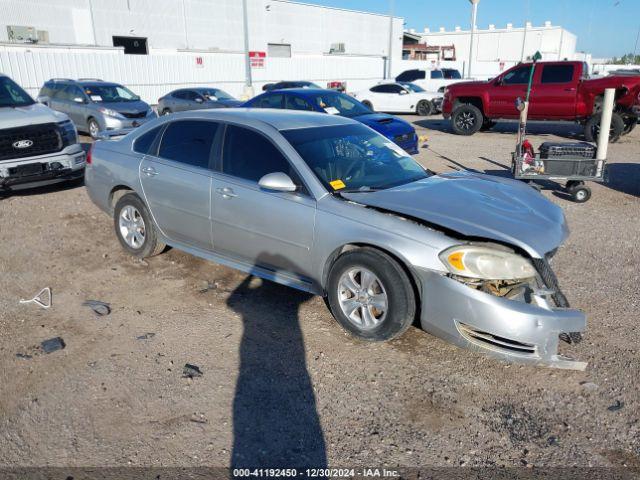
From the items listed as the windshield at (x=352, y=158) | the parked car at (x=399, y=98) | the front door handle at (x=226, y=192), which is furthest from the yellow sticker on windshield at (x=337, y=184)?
the parked car at (x=399, y=98)

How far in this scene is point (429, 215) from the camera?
367 cm

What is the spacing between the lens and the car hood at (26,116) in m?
Answer: 7.55

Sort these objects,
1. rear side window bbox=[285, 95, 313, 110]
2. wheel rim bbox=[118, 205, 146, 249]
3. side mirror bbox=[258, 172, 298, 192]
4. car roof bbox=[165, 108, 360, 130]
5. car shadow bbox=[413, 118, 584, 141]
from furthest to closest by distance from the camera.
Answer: car shadow bbox=[413, 118, 584, 141] → rear side window bbox=[285, 95, 313, 110] → wheel rim bbox=[118, 205, 146, 249] → car roof bbox=[165, 108, 360, 130] → side mirror bbox=[258, 172, 298, 192]

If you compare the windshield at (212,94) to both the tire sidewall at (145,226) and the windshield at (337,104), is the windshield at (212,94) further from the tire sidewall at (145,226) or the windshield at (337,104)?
the tire sidewall at (145,226)

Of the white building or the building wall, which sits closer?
the white building

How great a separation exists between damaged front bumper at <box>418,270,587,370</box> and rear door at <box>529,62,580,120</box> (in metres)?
12.5

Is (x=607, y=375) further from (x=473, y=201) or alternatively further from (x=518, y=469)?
(x=473, y=201)

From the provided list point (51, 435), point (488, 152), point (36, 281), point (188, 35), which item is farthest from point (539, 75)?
point (188, 35)

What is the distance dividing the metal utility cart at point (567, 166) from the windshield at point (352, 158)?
13.1 feet

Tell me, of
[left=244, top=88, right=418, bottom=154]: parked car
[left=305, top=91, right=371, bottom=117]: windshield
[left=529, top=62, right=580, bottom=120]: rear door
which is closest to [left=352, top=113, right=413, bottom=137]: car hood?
[left=244, top=88, right=418, bottom=154]: parked car

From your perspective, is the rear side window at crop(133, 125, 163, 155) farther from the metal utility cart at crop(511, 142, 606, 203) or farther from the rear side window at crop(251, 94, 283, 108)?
the rear side window at crop(251, 94, 283, 108)

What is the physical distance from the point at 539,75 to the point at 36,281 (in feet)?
45.4

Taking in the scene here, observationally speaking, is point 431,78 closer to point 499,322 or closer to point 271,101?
point 271,101

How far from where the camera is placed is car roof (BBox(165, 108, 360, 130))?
4.65 meters
